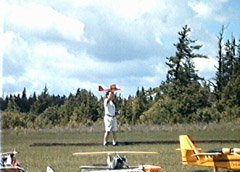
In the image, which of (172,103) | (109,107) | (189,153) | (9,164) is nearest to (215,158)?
(189,153)

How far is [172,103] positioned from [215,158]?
21.4 meters

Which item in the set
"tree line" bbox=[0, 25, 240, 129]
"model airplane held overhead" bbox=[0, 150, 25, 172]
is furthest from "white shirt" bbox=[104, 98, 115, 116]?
"tree line" bbox=[0, 25, 240, 129]

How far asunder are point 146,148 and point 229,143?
2085mm

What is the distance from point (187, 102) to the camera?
99.4 ft

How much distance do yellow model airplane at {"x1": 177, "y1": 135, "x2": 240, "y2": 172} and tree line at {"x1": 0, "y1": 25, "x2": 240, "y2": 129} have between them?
1491 centimetres

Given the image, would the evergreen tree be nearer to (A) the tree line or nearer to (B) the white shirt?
(A) the tree line

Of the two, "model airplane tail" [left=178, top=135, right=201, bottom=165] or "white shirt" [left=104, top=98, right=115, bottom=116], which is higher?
"white shirt" [left=104, top=98, right=115, bottom=116]

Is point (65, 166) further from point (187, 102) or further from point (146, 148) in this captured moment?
point (187, 102)

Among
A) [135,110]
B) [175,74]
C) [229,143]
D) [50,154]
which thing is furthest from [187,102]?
[50,154]

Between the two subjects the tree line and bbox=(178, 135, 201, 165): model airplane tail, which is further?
the tree line

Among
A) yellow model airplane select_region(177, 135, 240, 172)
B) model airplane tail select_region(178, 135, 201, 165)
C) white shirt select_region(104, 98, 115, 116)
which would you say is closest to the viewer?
yellow model airplane select_region(177, 135, 240, 172)

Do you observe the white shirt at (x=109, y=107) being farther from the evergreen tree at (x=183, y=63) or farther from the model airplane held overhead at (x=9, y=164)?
the evergreen tree at (x=183, y=63)

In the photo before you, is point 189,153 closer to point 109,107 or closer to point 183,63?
point 109,107

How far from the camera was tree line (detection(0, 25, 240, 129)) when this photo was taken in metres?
28.5
